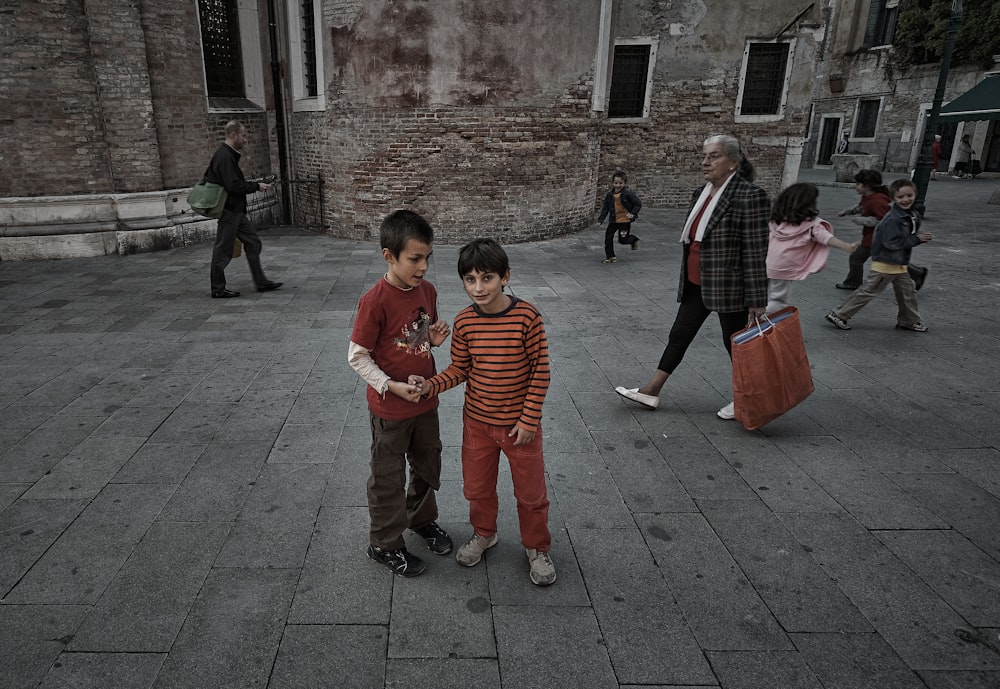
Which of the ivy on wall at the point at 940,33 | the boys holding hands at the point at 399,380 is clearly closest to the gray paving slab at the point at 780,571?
the boys holding hands at the point at 399,380

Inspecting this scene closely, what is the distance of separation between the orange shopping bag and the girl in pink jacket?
3.80 ft

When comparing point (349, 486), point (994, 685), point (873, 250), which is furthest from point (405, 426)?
point (873, 250)

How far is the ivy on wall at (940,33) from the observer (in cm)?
2302

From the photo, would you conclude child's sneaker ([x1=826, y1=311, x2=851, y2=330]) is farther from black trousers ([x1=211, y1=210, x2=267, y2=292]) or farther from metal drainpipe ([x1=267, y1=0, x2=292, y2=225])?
metal drainpipe ([x1=267, y1=0, x2=292, y2=225])

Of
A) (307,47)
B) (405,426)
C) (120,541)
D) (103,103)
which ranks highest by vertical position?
(307,47)

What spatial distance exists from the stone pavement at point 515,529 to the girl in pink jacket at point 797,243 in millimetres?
914

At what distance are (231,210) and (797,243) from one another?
6.18 m

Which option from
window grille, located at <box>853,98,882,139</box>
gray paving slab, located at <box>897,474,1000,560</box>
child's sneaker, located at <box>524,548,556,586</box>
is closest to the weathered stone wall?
child's sneaker, located at <box>524,548,556,586</box>

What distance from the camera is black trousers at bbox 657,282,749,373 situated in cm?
424

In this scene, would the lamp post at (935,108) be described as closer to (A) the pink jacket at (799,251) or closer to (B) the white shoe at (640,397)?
(A) the pink jacket at (799,251)

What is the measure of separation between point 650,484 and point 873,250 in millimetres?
4372

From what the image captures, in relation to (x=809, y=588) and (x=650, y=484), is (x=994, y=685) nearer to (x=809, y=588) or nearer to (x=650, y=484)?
(x=809, y=588)

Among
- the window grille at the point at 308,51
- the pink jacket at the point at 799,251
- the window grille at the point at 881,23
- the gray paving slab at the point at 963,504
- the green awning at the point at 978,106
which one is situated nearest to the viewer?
the gray paving slab at the point at 963,504

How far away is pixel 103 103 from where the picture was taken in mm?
9500
